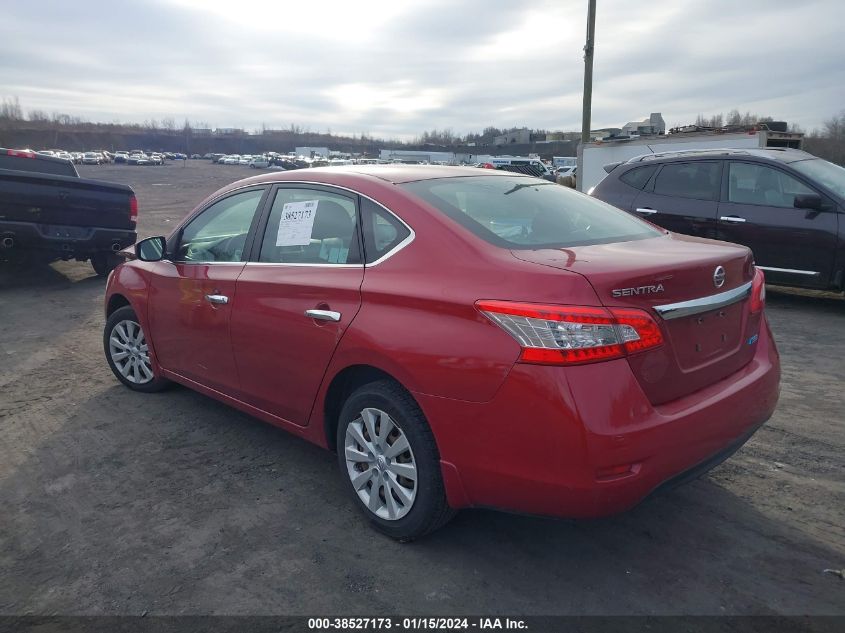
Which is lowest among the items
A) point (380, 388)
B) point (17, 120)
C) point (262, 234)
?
point (380, 388)

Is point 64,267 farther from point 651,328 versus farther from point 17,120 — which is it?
point 17,120

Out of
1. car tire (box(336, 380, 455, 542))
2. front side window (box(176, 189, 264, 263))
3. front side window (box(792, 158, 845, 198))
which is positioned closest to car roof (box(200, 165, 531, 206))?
front side window (box(176, 189, 264, 263))

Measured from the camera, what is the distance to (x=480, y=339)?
2.62 metres

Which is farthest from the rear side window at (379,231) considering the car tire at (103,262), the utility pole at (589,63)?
the utility pole at (589,63)

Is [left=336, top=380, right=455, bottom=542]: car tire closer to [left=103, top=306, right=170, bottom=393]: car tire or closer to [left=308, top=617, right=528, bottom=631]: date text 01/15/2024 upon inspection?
[left=308, top=617, right=528, bottom=631]: date text 01/15/2024

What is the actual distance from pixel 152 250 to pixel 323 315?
198 cm

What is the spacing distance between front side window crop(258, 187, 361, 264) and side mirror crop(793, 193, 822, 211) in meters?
5.68

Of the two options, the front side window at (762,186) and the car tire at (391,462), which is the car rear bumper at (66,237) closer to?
the car tire at (391,462)

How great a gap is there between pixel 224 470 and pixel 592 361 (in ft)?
7.72

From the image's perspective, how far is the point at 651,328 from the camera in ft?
8.47

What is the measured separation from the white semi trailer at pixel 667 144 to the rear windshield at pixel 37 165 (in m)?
9.61

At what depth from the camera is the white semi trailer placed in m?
Result: 13.7

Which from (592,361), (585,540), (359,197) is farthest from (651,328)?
(359,197)

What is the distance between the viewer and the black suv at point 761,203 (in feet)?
23.0
